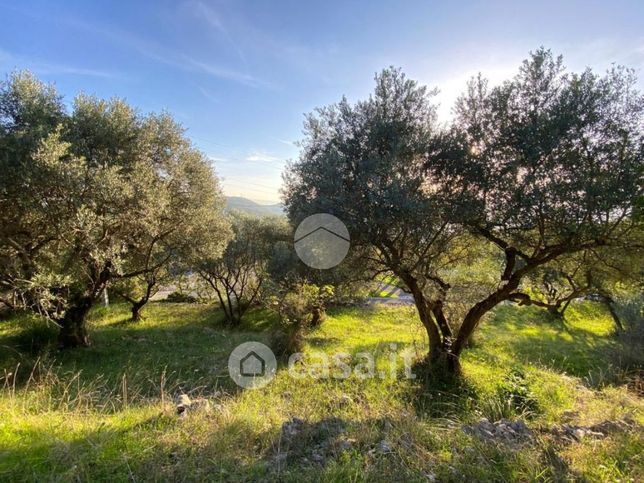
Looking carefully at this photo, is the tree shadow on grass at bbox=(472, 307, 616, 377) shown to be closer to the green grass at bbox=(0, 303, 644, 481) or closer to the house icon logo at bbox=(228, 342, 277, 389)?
the green grass at bbox=(0, 303, 644, 481)

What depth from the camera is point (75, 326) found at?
10953 millimetres

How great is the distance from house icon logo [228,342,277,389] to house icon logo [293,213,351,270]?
12.1ft

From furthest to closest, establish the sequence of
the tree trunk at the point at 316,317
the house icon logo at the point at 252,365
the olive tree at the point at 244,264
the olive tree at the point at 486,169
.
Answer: the olive tree at the point at 244,264 → the tree trunk at the point at 316,317 → the house icon logo at the point at 252,365 → the olive tree at the point at 486,169

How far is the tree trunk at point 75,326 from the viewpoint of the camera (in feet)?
35.4

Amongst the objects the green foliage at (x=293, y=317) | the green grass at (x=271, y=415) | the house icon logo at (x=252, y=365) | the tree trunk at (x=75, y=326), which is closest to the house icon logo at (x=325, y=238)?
the green foliage at (x=293, y=317)

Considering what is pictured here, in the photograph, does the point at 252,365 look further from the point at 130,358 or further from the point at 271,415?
the point at 271,415

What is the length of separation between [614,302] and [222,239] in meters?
18.4

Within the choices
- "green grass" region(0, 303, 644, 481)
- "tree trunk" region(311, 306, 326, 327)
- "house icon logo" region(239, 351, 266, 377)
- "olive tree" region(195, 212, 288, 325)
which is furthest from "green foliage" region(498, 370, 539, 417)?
"olive tree" region(195, 212, 288, 325)

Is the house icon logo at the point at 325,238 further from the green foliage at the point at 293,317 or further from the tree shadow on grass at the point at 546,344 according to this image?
the tree shadow on grass at the point at 546,344

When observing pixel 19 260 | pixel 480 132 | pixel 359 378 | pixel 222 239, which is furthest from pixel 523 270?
pixel 19 260

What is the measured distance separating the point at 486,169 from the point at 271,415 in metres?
6.34

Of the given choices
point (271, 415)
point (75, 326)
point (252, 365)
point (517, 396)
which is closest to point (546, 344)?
point (517, 396)

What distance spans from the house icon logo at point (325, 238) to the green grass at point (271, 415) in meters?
3.36

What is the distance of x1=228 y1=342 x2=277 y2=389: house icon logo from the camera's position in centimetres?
884
